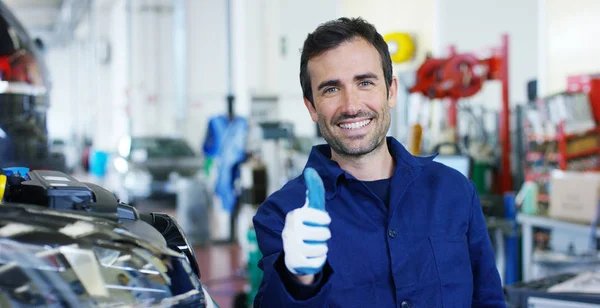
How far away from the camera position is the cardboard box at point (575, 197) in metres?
4.30

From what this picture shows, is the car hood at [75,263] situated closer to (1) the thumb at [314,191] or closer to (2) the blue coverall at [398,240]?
(1) the thumb at [314,191]

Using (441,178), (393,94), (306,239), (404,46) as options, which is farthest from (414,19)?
(306,239)

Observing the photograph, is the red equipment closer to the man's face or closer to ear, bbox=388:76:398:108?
ear, bbox=388:76:398:108

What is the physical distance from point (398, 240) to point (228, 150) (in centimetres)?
626

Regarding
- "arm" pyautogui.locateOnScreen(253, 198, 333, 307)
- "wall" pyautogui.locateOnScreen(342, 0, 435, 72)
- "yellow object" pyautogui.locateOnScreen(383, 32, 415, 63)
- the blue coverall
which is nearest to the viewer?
"arm" pyautogui.locateOnScreen(253, 198, 333, 307)

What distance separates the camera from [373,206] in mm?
1527

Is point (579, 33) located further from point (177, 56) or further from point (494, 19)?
point (177, 56)

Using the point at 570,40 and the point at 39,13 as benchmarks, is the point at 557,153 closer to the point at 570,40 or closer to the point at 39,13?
the point at 570,40

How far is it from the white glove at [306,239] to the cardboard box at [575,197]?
359cm

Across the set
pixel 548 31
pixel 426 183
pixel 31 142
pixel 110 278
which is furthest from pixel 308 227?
pixel 548 31

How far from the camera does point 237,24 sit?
945 cm

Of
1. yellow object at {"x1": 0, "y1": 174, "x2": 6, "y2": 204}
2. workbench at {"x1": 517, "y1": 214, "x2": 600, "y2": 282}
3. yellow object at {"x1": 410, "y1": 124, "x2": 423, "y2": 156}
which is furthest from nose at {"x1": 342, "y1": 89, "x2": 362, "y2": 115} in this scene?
workbench at {"x1": 517, "y1": 214, "x2": 600, "y2": 282}

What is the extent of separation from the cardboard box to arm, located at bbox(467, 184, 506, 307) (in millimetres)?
2920

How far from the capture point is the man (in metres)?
1.47
